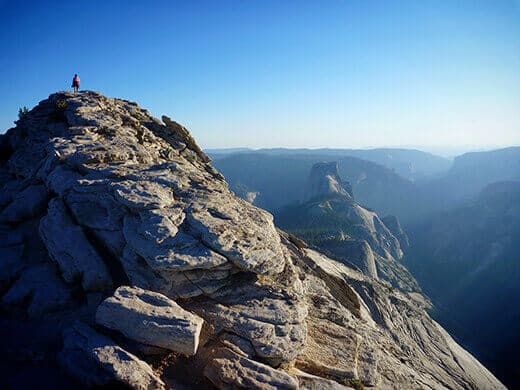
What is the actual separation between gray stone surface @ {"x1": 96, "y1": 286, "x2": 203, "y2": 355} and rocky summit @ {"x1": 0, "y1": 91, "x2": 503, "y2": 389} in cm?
5

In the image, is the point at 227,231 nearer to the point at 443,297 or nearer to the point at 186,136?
the point at 186,136

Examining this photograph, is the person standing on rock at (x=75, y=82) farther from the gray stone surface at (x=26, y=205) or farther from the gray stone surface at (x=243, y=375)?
the gray stone surface at (x=243, y=375)

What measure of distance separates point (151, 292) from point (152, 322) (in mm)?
1685

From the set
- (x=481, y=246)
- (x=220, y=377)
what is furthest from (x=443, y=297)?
(x=220, y=377)

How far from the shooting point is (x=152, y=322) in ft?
37.4

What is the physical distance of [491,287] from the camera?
150625mm

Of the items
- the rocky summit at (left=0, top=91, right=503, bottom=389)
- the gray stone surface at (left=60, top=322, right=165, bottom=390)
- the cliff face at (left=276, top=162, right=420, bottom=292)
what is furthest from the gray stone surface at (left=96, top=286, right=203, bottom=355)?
the cliff face at (left=276, top=162, right=420, bottom=292)

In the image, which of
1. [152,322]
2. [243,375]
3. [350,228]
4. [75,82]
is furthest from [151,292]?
[350,228]

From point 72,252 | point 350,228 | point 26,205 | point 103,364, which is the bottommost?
point 350,228

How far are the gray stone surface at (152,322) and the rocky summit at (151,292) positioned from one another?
5cm

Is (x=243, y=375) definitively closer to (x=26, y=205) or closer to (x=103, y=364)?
(x=103, y=364)

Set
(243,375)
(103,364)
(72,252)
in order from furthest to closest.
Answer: (72,252), (243,375), (103,364)

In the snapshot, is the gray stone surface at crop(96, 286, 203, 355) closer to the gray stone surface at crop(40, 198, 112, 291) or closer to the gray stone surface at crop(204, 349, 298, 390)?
the gray stone surface at crop(204, 349, 298, 390)

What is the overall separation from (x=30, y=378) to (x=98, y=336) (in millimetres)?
2578
